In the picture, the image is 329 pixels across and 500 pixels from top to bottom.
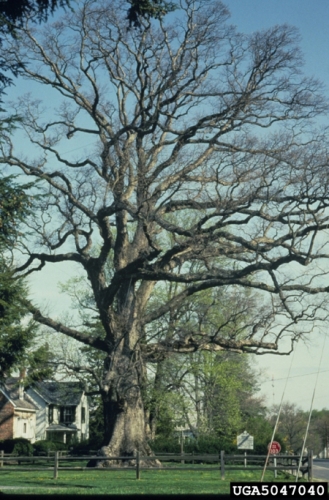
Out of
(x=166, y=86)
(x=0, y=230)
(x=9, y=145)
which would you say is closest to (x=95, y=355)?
(x=9, y=145)

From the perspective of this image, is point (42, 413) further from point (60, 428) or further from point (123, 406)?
point (123, 406)

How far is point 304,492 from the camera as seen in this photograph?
418 inches

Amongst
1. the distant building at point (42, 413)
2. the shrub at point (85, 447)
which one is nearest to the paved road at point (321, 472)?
the shrub at point (85, 447)

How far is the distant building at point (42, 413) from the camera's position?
63.4m

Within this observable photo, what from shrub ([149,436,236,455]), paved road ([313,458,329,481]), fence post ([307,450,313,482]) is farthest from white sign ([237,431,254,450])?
shrub ([149,436,236,455])

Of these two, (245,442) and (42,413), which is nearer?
(245,442)

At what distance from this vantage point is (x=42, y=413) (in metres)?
74.4

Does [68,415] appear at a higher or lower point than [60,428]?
higher

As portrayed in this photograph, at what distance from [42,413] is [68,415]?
5907mm

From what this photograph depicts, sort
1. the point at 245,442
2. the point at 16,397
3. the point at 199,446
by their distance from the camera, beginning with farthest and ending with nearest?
the point at 16,397 < the point at 199,446 < the point at 245,442

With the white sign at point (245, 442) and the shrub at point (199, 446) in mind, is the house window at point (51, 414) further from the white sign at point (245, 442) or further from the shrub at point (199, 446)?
the white sign at point (245, 442)

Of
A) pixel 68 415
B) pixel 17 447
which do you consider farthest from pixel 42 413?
pixel 17 447

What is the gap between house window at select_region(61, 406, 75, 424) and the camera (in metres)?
79.1

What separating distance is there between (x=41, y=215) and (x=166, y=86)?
8077 millimetres
